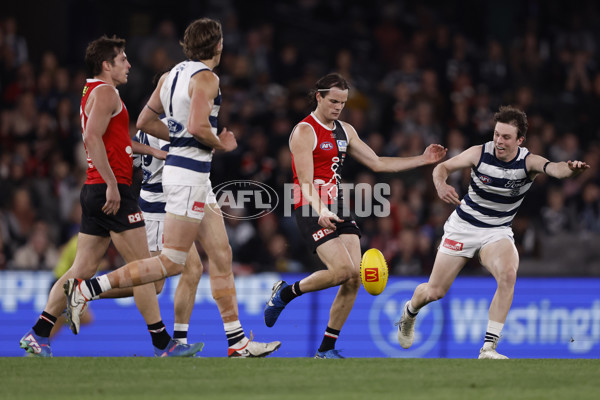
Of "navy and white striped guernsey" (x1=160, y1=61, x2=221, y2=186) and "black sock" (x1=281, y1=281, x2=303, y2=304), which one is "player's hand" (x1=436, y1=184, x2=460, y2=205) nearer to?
"black sock" (x1=281, y1=281, x2=303, y2=304)

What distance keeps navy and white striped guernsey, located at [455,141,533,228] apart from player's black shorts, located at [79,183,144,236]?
117 inches

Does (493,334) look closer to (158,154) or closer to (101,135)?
(158,154)

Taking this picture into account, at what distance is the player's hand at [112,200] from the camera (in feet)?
24.7

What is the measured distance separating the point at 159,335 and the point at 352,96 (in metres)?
8.79

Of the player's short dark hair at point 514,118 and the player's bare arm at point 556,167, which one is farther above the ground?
the player's short dark hair at point 514,118

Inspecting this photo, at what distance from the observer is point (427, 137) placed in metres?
15.5

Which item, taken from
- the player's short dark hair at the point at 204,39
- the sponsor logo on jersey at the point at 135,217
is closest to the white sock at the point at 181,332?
the sponsor logo on jersey at the point at 135,217

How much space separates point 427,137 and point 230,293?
798cm

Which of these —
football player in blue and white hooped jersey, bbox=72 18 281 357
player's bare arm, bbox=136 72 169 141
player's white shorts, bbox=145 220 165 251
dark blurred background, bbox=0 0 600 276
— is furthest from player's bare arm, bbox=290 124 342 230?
dark blurred background, bbox=0 0 600 276

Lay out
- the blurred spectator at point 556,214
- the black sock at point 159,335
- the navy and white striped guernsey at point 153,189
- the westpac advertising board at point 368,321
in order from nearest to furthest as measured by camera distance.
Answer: the black sock at point 159,335 < the navy and white striped guernsey at point 153,189 < the westpac advertising board at point 368,321 < the blurred spectator at point 556,214

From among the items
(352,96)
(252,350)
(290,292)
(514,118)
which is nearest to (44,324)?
(252,350)

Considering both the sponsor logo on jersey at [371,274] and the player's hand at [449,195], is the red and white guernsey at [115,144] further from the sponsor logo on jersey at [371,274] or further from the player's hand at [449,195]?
the player's hand at [449,195]

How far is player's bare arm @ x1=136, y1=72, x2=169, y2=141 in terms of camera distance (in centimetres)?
790

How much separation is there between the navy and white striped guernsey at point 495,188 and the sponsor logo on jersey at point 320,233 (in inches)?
53.1
